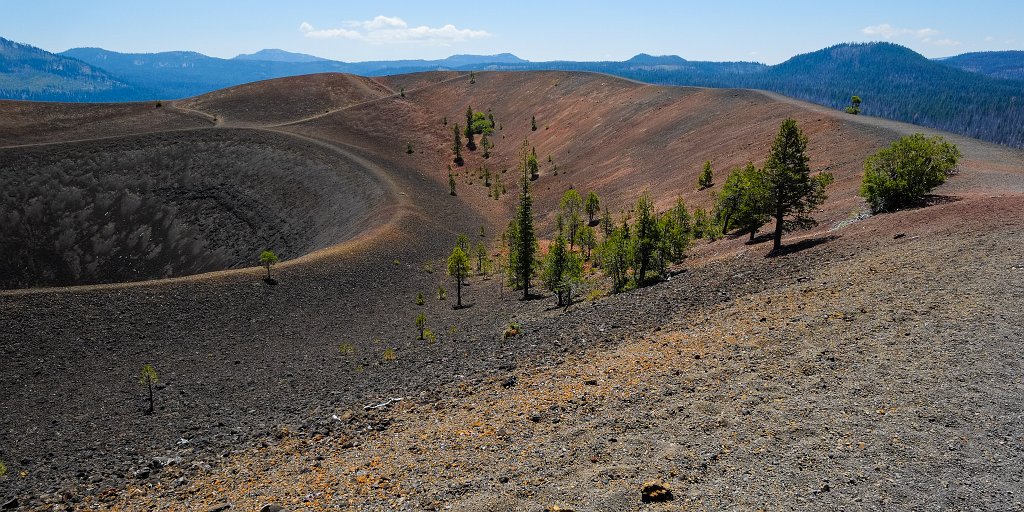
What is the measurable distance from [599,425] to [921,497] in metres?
8.48

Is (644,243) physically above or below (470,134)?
below

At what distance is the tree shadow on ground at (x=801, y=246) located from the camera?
106 feet

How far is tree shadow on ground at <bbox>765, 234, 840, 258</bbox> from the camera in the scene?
32.3 metres

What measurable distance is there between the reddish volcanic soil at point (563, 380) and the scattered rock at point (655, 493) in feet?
0.84

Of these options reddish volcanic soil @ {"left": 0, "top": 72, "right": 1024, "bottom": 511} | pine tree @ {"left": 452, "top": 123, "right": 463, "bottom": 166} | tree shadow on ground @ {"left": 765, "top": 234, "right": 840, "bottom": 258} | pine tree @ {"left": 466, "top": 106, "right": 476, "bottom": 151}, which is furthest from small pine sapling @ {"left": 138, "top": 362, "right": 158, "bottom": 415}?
pine tree @ {"left": 466, "top": 106, "right": 476, "bottom": 151}

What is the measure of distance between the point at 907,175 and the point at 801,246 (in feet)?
30.3

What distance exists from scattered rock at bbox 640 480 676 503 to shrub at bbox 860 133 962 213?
30.5 metres

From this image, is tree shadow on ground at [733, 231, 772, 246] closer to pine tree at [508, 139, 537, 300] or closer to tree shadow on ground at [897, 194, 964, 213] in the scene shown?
Result: tree shadow on ground at [897, 194, 964, 213]

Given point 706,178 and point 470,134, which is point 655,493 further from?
point 470,134

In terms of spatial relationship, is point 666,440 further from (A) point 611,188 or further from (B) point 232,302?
(A) point 611,188

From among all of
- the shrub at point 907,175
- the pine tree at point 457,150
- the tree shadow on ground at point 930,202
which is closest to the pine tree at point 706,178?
the shrub at point 907,175

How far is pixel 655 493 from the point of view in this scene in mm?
13578

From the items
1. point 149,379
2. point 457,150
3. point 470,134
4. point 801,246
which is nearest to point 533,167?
point 457,150

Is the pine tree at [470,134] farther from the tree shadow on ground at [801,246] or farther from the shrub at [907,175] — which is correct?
the tree shadow on ground at [801,246]
